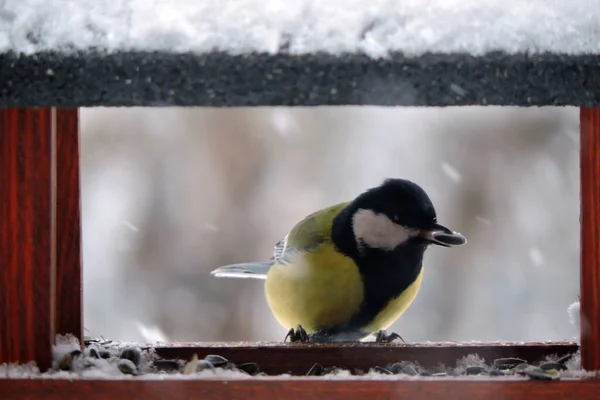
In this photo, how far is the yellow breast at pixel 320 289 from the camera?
243 centimetres

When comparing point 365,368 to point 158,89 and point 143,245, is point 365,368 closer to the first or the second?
point 158,89

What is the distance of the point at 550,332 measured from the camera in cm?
642

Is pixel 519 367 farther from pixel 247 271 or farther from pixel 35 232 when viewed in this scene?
pixel 247 271

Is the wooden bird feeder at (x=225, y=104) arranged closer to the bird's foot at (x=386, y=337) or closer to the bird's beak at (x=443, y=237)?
the bird's beak at (x=443, y=237)

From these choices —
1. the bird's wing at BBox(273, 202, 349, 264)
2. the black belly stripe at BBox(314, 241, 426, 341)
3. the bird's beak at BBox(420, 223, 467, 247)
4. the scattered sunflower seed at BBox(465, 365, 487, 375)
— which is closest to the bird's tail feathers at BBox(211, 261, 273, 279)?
the bird's wing at BBox(273, 202, 349, 264)

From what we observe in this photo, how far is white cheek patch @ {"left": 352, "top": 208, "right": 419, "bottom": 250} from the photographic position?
8.16ft

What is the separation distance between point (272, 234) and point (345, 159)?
0.97m

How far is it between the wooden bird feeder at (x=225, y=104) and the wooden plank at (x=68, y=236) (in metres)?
0.37

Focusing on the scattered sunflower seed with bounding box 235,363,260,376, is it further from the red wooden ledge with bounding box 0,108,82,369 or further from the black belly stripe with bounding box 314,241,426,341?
the black belly stripe with bounding box 314,241,426,341

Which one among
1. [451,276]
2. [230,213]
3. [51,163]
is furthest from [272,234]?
[51,163]

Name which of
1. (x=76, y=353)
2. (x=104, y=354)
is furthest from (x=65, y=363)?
(x=104, y=354)

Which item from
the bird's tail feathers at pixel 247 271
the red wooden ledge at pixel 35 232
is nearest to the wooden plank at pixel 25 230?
the red wooden ledge at pixel 35 232

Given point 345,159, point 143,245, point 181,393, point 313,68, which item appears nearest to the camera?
point 313,68

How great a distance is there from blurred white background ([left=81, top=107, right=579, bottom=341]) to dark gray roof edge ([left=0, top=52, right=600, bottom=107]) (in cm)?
467
